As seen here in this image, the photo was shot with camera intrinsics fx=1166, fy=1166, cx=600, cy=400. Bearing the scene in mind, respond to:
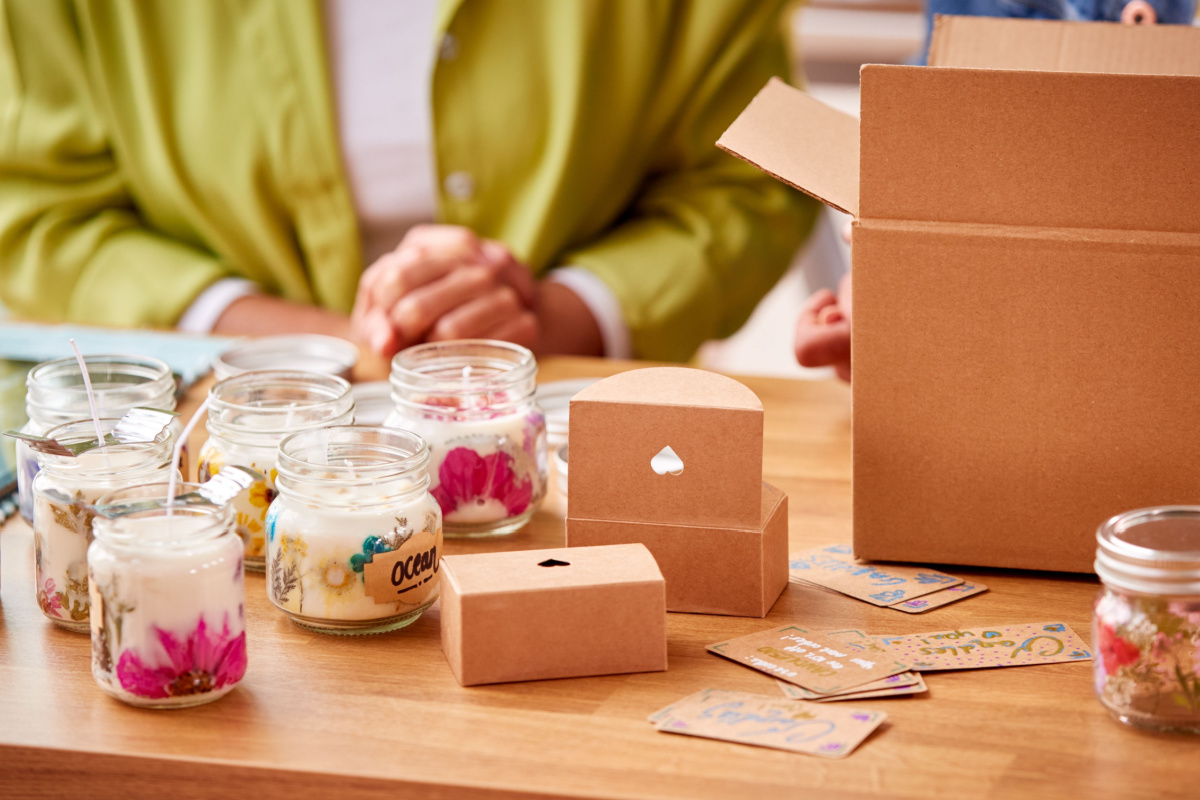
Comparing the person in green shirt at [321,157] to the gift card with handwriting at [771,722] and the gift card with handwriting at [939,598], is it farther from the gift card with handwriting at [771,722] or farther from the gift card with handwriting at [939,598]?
the gift card with handwriting at [771,722]

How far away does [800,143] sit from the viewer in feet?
2.72

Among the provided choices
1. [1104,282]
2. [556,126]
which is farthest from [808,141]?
[556,126]

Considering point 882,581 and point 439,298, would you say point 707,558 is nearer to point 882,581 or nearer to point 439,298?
point 882,581

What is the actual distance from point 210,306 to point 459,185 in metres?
0.40

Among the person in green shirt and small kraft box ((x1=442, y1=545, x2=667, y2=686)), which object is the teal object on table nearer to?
the person in green shirt

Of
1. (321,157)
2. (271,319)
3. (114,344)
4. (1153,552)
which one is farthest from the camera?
(321,157)

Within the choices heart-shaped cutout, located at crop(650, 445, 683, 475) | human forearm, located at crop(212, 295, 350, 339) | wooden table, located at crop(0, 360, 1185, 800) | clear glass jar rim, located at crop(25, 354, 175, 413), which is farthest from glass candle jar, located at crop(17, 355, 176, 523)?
human forearm, located at crop(212, 295, 350, 339)

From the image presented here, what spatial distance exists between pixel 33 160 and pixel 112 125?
13 cm

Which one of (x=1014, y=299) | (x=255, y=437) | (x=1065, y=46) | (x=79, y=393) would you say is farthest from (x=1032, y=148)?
(x=79, y=393)

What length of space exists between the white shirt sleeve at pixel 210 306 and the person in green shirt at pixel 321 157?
0.01 meters

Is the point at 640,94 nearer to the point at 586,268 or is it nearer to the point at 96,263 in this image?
the point at 586,268

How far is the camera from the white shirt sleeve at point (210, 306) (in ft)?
5.28

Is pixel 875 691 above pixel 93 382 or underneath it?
underneath

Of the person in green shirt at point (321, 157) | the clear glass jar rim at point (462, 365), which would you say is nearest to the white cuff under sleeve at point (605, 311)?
the person in green shirt at point (321, 157)
